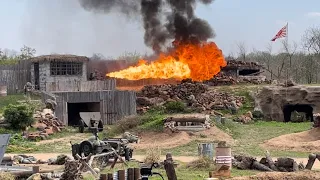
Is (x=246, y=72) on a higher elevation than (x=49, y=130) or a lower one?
higher

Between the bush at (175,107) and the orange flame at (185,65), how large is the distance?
786cm

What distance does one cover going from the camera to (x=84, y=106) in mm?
40469

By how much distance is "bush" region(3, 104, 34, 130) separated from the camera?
29.9 meters

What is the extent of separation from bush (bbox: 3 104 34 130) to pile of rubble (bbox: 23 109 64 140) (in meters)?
0.78

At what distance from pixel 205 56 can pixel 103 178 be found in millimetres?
33033

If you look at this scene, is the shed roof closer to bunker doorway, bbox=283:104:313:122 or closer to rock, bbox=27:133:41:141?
rock, bbox=27:133:41:141

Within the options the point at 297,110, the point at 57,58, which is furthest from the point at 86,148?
the point at 297,110

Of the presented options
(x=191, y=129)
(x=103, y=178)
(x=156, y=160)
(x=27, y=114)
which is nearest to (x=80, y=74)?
(x=27, y=114)

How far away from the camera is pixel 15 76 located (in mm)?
43219

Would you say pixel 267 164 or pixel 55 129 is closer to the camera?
pixel 267 164

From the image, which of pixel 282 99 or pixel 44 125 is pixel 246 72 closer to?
pixel 282 99

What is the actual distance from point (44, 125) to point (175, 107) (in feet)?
Answer: 29.4

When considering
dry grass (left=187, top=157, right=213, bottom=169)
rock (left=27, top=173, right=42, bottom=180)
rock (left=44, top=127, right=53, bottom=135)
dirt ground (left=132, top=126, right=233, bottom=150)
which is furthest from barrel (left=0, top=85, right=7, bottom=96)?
rock (left=27, top=173, right=42, bottom=180)

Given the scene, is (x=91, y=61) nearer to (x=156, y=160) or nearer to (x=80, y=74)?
(x=80, y=74)
